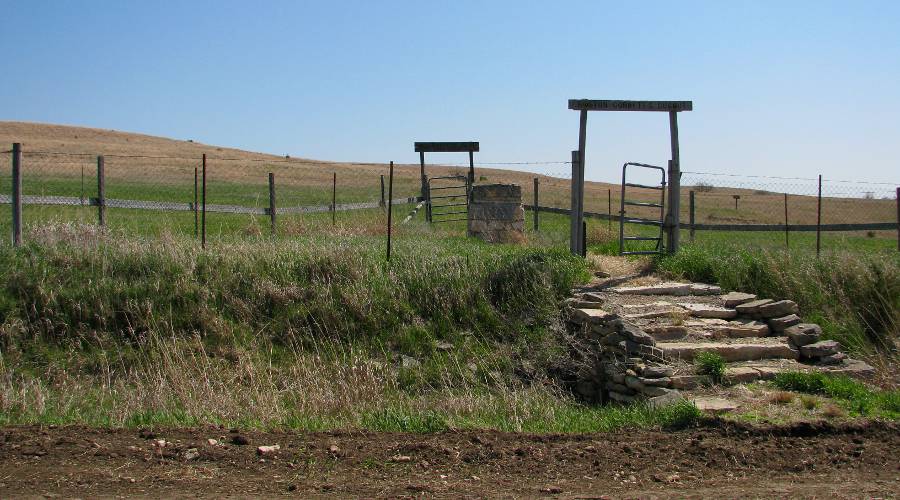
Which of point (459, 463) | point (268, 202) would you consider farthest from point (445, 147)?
point (459, 463)

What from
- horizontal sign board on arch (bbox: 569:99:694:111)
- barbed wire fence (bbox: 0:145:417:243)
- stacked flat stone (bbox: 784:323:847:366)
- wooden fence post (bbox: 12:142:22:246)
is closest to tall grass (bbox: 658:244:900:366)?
stacked flat stone (bbox: 784:323:847:366)

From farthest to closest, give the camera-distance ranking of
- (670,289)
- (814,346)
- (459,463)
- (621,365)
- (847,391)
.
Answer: (670,289), (814,346), (621,365), (847,391), (459,463)

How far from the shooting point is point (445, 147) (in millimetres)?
20953

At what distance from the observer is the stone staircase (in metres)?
8.59

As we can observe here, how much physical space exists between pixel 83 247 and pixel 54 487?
694cm

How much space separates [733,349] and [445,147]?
12.9 m

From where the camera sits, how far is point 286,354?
10.1 metres

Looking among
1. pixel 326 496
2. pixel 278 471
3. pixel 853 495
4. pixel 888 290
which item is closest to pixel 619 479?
pixel 853 495

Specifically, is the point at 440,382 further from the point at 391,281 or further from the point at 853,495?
the point at 853,495

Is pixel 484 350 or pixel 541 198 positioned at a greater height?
pixel 541 198

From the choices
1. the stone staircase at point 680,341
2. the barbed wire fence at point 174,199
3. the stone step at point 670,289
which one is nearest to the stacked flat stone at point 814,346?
the stone staircase at point 680,341

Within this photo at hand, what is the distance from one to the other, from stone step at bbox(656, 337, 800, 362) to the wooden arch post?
3.21m

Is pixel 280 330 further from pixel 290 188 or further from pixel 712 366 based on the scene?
pixel 290 188

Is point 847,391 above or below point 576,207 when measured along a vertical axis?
below
